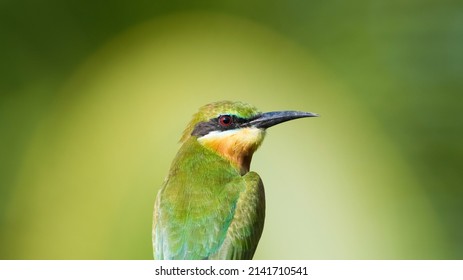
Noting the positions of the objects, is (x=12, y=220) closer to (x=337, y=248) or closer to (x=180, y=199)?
(x=180, y=199)

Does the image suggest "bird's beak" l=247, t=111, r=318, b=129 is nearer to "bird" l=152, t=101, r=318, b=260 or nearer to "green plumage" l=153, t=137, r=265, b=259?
"bird" l=152, t=101, r=318, b=260

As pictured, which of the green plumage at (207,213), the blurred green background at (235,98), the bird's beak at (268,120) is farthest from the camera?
the blurred green background at (235,98)

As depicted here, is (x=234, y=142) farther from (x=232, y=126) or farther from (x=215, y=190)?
(x=215, y=190)

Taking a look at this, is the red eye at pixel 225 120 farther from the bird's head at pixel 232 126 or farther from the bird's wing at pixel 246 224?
the bird's wing at pixel 246 224

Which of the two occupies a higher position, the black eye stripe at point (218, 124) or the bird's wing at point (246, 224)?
the black eye stripe at point (218, 124)

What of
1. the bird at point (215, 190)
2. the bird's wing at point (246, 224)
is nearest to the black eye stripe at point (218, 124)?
the bird at point (215, 190)
